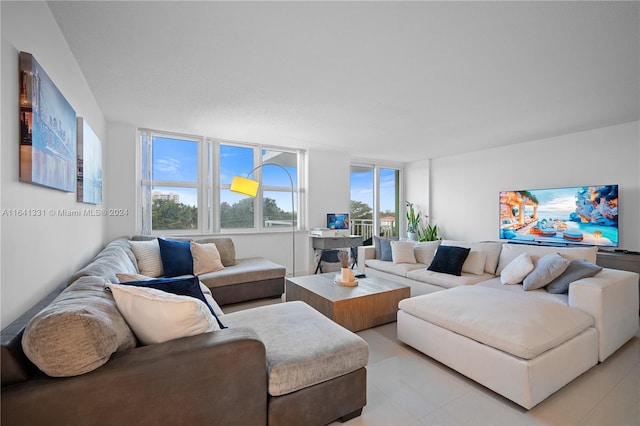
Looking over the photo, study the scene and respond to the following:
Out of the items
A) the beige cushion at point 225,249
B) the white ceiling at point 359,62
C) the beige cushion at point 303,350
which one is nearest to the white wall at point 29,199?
the white ceiling at point 359,62

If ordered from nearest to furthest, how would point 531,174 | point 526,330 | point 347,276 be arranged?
point 526,330 < point 347,276 < point 531,174

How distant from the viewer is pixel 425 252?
13.3ft

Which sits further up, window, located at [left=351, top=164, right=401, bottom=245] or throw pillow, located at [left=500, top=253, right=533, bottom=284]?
window, located at [left=351, top=164, right=401, bottom=245]

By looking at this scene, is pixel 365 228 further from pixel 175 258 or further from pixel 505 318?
pixel 505 318

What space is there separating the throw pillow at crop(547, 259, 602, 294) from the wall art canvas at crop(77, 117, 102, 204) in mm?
4106

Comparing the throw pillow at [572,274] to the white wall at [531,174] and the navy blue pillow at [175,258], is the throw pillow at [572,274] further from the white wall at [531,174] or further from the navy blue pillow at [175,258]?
the navy blue pillow at [175,258]

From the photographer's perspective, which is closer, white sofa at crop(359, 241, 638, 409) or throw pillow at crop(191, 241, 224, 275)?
white sofa at crop(359, 241, 638, 409)

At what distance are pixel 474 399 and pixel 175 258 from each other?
10.4 ft

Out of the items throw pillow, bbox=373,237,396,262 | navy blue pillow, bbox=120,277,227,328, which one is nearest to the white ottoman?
navy blue pillow, bbox=120,277,227,328

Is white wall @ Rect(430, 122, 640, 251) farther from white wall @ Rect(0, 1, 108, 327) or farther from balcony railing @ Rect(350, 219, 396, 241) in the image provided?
white wall @ Rect(0, 1, 108, 327)

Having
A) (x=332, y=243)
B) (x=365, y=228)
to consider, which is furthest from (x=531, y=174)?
(x=332, y=243)

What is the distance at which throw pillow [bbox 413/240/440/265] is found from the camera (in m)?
4.02

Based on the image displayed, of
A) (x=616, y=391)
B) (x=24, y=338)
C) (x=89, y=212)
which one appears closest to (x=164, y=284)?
(x=24, y=338)

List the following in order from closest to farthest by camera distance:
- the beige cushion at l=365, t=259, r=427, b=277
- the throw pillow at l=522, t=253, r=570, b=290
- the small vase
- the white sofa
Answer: the white sofa → the throw pillow at l=522, t=253, r=570, b=290 → the small vase → the beige cushion at l=365, t=259, r=427, b=277
